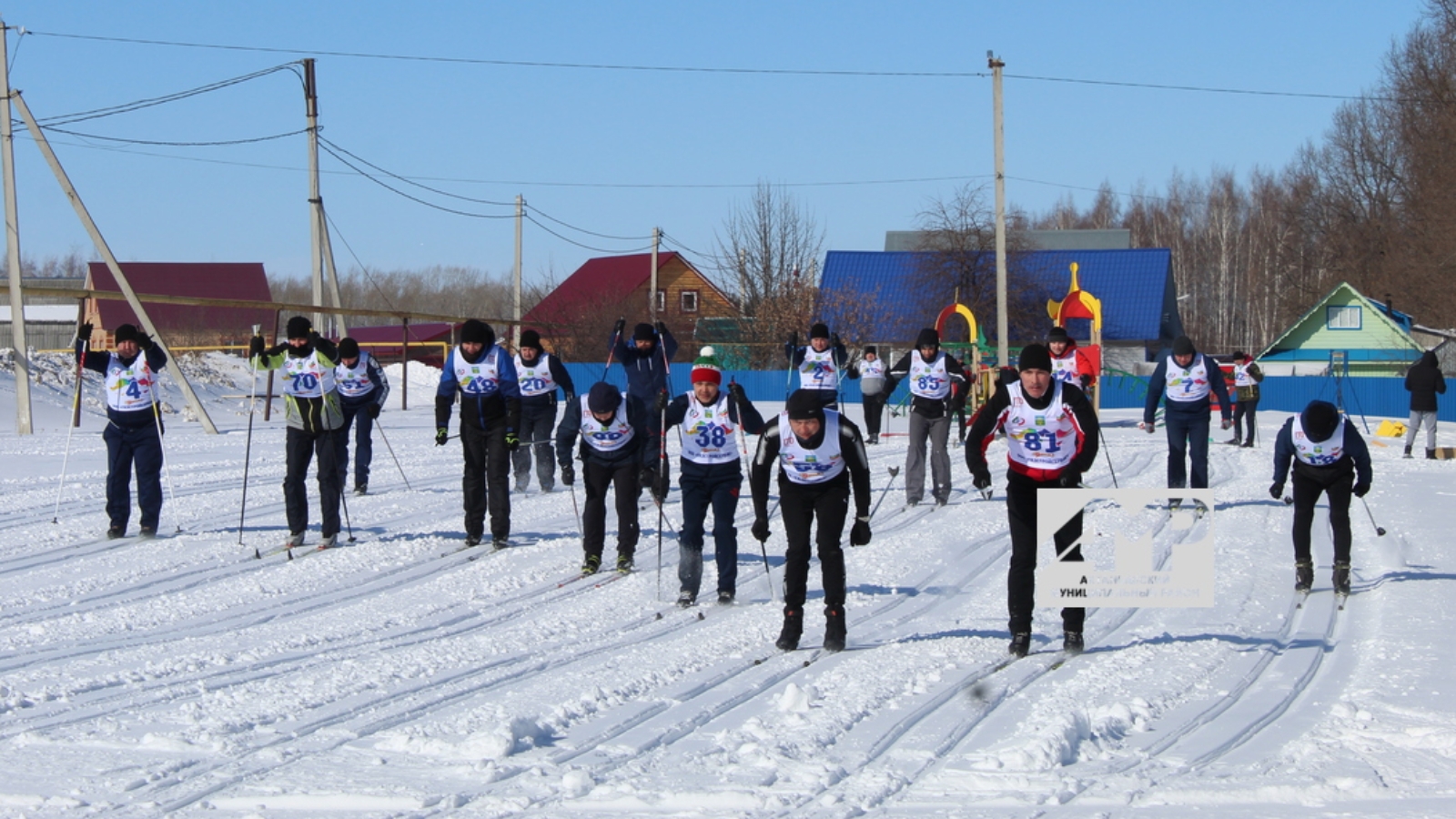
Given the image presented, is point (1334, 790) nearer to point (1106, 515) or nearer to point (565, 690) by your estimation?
point (565, 690)

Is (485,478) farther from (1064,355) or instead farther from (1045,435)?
(1064,355)

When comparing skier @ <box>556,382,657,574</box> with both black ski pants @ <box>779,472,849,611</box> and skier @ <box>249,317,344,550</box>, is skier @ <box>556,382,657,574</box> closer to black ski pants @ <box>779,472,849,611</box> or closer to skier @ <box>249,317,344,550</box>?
black ski pants @ <box>779,472,849,611</box>

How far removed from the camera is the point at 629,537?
399 inches

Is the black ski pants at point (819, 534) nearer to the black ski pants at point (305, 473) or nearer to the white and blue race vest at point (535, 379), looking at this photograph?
the black ski pants at point (305, 473)

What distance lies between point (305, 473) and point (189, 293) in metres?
62.6

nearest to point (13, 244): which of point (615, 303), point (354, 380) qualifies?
point (354, 380)

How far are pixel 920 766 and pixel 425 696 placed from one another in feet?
8.17

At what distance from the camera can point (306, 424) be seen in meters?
11.2

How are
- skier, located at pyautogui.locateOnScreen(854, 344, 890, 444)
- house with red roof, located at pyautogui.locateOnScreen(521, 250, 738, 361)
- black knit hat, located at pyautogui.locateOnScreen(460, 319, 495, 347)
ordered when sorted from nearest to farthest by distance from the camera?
black knit hat, located at pyautogui.locateOnScreen(460, 319, 495, 347) < skier, located at pyautogui.locateOnScreen(854, 344, 890, 444) < house with red roof, located at pyautogui.locateOnScreen(521, 250, 738, 361)

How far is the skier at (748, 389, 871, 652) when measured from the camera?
7.41 m

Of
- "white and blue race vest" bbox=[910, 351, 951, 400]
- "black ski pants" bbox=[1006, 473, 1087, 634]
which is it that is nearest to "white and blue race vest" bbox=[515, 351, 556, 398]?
"white and blue race vest" bbox=[910, 351, 951, 400]

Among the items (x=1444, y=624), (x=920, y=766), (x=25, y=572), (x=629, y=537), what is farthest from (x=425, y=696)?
(x=1444, y=624)

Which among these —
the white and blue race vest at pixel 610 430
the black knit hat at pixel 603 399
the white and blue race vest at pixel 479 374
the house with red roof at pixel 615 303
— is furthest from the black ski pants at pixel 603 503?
the house with red roof at pixel 615 303

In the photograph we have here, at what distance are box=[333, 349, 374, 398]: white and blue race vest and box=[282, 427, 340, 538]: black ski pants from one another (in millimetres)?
2640
